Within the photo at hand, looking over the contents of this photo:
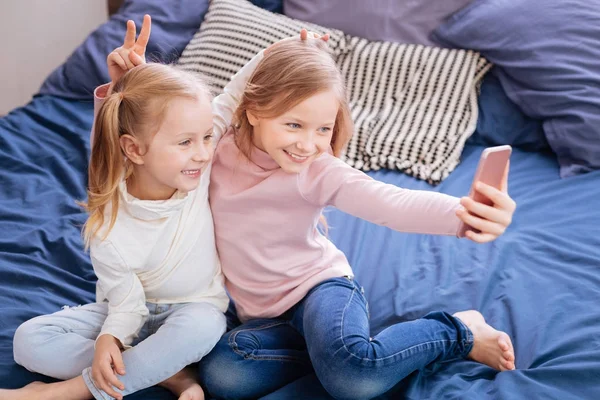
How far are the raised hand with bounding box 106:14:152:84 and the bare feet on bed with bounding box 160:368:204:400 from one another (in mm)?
525

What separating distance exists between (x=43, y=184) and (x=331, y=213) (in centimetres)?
71

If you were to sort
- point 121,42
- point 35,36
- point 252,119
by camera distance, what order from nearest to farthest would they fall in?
point 252,119
point 121,42
point 35,36

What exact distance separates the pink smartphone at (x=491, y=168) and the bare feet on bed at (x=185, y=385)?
20.0 inches

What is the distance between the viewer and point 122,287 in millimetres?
1111

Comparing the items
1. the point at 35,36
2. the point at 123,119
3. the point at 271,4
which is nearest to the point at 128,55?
the point at 123,119

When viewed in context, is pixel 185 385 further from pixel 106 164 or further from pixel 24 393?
pixel 106 164

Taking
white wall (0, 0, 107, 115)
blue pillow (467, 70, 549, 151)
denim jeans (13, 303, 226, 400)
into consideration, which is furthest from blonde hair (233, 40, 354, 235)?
white wall (0, 0, 107, 115)

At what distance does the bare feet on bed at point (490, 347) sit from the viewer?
113cm

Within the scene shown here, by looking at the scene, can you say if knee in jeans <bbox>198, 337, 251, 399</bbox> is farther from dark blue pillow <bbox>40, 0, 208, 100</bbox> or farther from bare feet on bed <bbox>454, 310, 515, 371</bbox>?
dark blue pillow <bbox>40, 0, 208, 100</bbox>

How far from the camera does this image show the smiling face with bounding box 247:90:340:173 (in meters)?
1.09

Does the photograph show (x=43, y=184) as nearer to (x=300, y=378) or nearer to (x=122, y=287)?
(x=122, y=287)

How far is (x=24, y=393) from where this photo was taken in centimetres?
108

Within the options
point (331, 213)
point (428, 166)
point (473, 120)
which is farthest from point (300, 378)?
point (473, 120)

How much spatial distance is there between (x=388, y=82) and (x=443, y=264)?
0.68m
